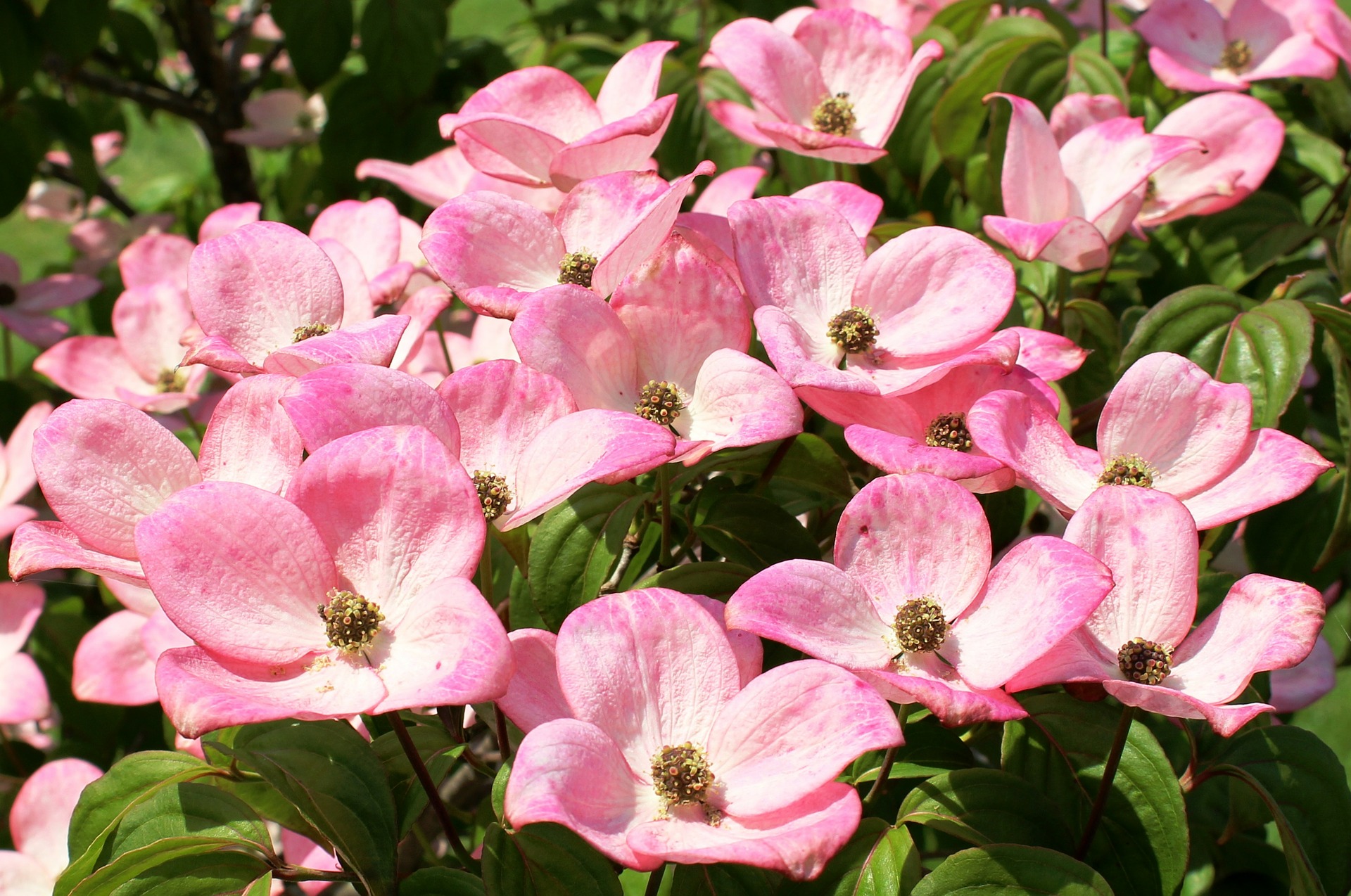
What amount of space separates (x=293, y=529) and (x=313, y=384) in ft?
0.27

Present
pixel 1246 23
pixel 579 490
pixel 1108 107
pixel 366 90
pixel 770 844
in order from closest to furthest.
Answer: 1. pixel 770 844
2. pixel 579 490
3. pixel 1108 107
4. pixel 1246 23
5. pixel 366 90

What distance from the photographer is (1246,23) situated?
A: 1.29m

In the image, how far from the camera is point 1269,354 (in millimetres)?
903

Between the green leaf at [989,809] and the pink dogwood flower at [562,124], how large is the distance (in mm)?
487

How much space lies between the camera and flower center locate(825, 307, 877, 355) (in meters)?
0.80

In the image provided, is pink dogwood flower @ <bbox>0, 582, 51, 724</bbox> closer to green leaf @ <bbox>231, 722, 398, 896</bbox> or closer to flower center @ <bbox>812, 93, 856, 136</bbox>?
green leaf @ <bbox>231, 722, 398, 896</bbox>

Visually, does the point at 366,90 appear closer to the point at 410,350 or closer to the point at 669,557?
the point at 410,350

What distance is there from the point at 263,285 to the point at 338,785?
0.36 m

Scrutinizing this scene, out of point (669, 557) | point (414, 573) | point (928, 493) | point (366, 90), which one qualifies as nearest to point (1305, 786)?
point (928, 493)

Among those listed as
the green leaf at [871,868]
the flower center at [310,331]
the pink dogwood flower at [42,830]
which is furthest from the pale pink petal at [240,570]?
the pink dogwood flower at [42,830]

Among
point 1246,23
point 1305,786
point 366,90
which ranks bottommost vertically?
point 1305,786

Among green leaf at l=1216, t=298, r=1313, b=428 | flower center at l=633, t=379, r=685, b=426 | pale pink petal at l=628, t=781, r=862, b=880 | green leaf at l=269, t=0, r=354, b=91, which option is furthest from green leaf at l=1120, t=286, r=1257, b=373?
green leaf at l=269, t=0, r=354, b=91

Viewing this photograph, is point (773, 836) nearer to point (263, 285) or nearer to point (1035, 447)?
point (1035, 447)

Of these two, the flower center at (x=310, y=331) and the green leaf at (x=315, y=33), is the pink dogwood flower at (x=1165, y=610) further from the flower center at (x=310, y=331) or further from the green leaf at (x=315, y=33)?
the green leaf at (x=315, y=33)
